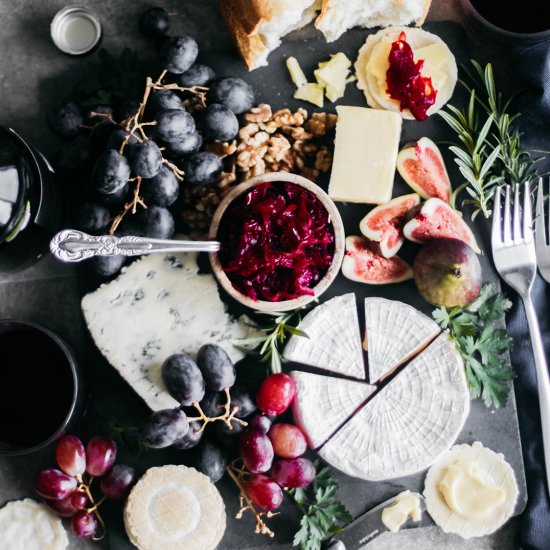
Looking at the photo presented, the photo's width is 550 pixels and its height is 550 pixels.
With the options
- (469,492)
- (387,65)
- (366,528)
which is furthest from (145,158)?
(469,492)

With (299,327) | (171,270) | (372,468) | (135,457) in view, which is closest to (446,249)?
(299,327)

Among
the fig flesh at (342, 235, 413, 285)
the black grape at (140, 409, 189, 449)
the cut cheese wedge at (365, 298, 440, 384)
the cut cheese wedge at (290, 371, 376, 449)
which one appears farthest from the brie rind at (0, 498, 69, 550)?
the fig flesh at (342, 235, 413, 285)

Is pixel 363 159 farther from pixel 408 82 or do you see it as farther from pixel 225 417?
pixel 225 417

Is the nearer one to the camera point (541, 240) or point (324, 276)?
point (324, 276)

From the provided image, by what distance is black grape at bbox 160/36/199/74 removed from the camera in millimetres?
2096

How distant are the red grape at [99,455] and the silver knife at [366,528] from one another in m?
0.69

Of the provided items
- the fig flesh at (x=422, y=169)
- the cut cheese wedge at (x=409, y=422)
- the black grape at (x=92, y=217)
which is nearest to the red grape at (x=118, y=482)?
the cut cheese wedge at (x=409, y=422)

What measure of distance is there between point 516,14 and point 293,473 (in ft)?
4.98

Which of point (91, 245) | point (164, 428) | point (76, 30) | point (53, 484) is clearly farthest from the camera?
point (76, 30)

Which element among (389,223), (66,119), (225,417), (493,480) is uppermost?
(66,119)

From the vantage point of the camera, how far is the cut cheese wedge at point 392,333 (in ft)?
7.11

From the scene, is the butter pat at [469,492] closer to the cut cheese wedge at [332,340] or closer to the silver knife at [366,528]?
the silver knife at [366,528]

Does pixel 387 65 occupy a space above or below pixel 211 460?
above

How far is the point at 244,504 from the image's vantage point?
7.20 ft
